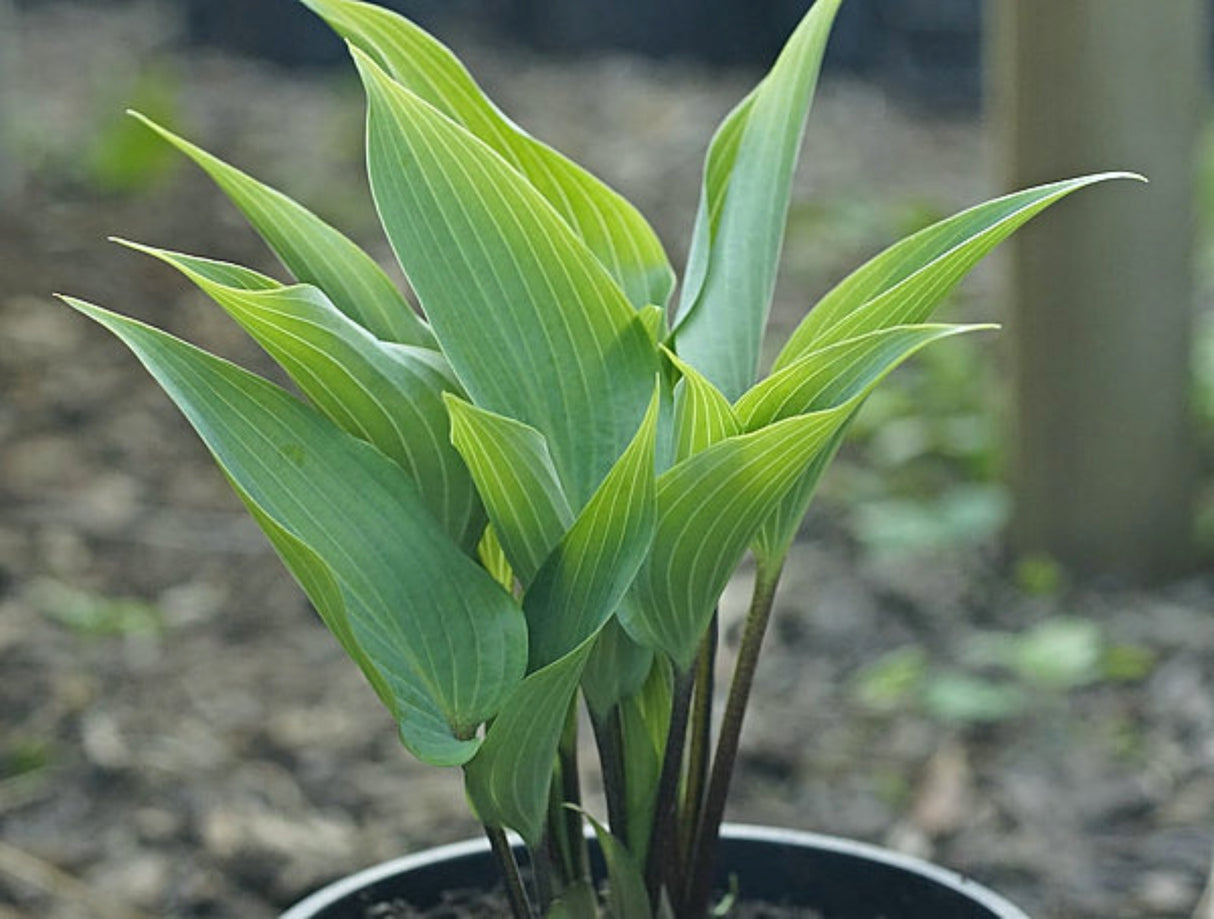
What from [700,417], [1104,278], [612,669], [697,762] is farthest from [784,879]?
[1104,278]

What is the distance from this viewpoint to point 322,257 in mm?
836

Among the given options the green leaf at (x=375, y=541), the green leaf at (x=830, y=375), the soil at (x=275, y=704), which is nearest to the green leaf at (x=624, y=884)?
the green leaf at (x=375, y=541)

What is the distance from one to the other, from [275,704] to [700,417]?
123 centimetres

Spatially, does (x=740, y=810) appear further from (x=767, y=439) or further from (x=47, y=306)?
(x=47, y=306)

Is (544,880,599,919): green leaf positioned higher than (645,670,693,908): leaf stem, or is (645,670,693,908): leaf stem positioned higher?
(645,670,693,908): leaf stem

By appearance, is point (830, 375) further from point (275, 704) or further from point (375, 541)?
point (275, 704)

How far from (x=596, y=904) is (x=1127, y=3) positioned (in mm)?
1344

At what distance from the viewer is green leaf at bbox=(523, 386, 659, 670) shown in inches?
29.1

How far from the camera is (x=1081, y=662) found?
5.99 ft

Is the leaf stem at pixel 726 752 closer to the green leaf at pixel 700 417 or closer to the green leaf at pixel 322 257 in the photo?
the green leaf at pixel 700 417

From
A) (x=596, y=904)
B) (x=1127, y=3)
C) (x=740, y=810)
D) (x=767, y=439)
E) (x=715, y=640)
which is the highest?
(x=1127, y=3)

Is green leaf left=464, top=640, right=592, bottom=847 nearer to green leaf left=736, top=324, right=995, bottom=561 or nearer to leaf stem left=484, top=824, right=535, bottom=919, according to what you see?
leaf stem left=484, top=824, right=535, bottom=919

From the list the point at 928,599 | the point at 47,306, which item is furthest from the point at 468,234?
the point at 47,306

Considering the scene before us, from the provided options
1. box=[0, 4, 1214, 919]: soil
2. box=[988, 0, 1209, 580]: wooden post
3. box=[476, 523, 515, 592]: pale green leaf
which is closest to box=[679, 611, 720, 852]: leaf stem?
box=[476, 523, 515, 592]: pale green leaf
